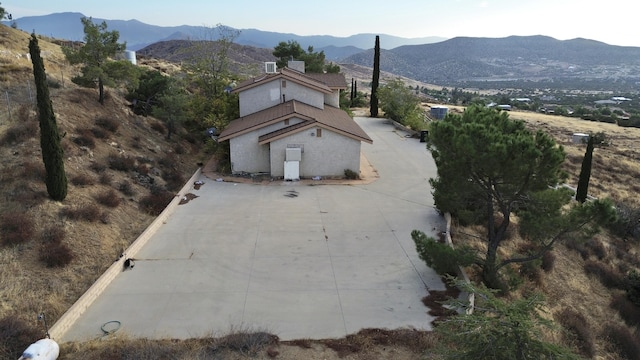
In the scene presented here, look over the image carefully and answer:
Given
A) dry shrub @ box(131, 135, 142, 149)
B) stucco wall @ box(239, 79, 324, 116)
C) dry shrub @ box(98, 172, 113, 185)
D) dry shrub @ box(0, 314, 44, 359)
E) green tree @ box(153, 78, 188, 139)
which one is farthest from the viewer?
green tree @ box(153, 78, 188, 139)

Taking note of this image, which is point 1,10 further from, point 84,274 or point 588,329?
point 588,329

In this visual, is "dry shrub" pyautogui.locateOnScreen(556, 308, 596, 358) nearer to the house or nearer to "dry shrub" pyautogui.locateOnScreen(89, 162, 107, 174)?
the house

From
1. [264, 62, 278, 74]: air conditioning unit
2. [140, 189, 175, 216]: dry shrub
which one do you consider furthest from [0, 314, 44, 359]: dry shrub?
[264, 62, 278, 74]: air conditioning unit

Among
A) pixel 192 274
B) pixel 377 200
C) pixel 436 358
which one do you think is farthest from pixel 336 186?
pixel 436 358

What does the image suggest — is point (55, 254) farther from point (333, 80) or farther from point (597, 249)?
point (333, 80)

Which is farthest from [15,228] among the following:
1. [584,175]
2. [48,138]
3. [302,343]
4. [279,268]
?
[584,175]

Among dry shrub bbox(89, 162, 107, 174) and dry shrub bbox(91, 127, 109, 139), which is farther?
dry shrub bbox(91, 127, 109, 139)

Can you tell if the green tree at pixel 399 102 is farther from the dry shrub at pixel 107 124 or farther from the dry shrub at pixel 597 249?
the dry shrub at pixel 107 124
